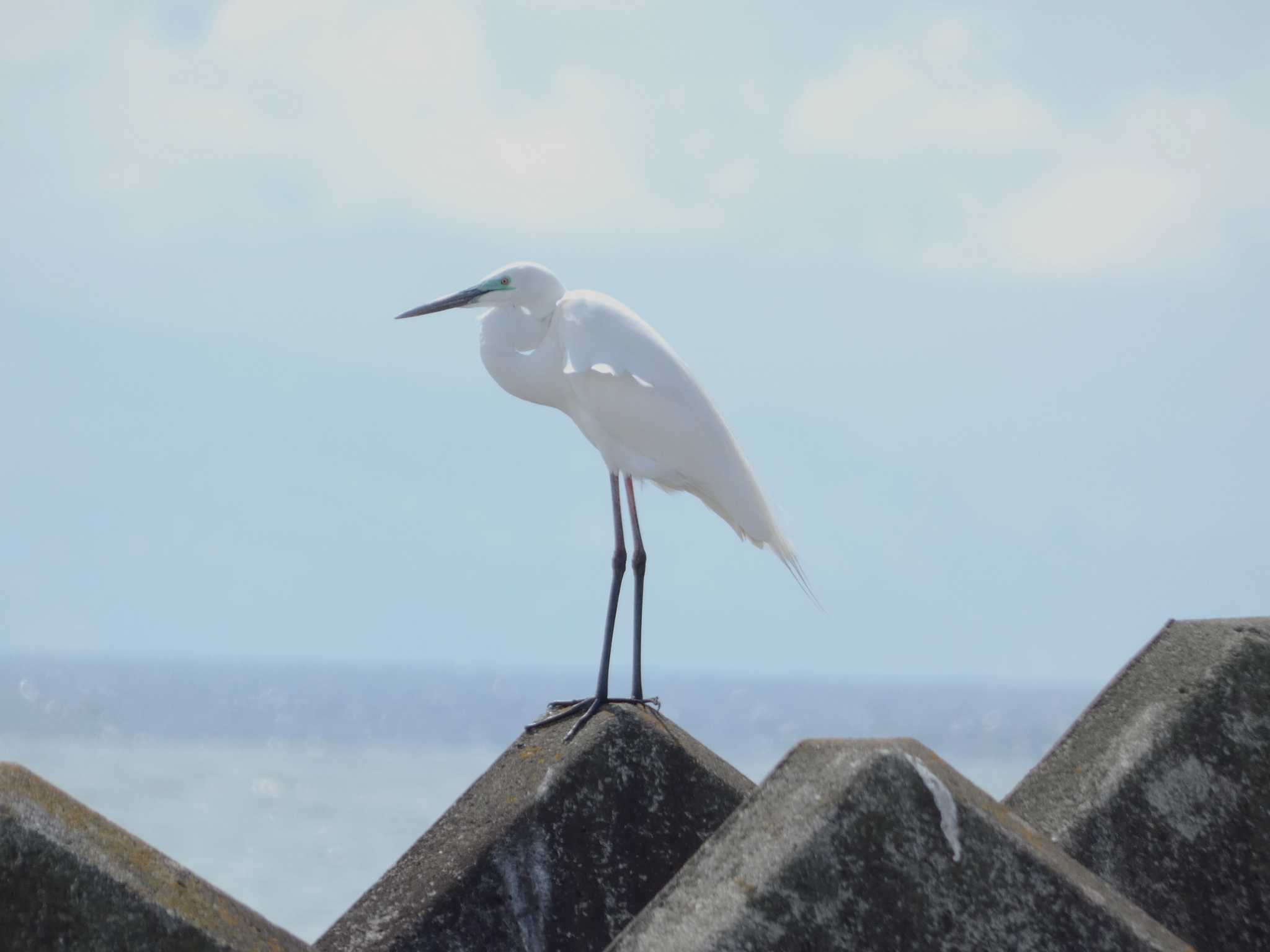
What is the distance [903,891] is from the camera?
6.86ft

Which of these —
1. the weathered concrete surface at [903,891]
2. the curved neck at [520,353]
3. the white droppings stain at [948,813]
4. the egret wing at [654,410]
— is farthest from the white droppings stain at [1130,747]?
the curved neck at [520,353]

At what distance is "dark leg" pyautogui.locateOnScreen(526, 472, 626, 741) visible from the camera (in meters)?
4.20

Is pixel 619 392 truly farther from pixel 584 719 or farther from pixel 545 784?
pixel 545 784

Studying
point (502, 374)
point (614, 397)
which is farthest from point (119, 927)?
point (502, 374)

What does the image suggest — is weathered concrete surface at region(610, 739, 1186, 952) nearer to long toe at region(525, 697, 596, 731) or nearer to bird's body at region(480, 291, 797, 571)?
long toe at region(525, 697, 596, 731)

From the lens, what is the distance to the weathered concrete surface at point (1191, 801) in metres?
2.90

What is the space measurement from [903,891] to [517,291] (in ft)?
14.9

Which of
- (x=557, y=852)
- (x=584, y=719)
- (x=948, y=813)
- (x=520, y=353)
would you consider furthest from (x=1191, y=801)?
(x=520, y=353)

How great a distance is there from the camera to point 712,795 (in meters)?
3.59

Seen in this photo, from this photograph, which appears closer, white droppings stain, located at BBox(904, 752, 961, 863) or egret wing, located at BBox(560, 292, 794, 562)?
white droppings stain, located at BBox(904, 752, 961, 863)

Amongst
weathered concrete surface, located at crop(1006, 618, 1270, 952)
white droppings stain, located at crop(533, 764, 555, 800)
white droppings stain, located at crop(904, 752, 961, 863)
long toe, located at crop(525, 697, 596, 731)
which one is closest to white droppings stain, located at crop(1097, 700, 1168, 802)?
weathered concrete surface, located at crop(1006, 618, 1270, 952)

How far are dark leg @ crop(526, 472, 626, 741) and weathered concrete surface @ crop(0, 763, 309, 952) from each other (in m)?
1.70

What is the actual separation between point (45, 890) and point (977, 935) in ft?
4.48

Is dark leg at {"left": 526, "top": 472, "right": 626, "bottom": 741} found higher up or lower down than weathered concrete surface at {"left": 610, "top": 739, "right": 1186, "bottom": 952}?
lower down
